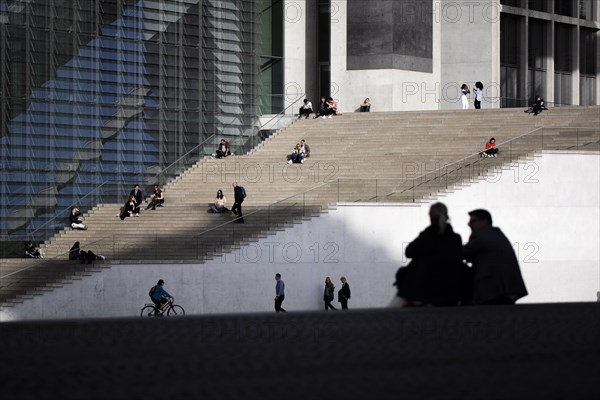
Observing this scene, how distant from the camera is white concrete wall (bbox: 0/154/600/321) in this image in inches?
1422

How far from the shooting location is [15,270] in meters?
37.0

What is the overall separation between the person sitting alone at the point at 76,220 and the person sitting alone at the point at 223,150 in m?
6.36

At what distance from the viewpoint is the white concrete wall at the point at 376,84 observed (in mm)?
53656

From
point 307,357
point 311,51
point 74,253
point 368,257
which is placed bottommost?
point 368,257

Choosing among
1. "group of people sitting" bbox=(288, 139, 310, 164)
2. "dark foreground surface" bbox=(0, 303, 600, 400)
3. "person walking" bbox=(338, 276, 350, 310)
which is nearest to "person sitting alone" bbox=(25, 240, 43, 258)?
"group of people sitting" bbox=(288, 139, 310, 164)

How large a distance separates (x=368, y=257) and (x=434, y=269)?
2554 cm

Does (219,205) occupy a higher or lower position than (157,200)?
lower

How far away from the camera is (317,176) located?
140 feet

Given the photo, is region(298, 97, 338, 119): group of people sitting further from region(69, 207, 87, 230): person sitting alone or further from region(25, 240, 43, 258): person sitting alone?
region(25, 240, 43, 258): person sitting alone

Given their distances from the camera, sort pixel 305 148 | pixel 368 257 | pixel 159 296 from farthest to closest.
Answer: pixel 305 148 < pixel 368 257 < pixel 159 296

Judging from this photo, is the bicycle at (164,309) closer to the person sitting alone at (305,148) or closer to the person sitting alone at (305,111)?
the person sitting alone at (305,148)

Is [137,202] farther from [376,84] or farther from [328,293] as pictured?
[376,84]

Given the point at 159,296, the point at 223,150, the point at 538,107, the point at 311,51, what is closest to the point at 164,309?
the point at 159,296

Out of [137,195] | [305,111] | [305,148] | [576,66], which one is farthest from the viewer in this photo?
[576,66]
